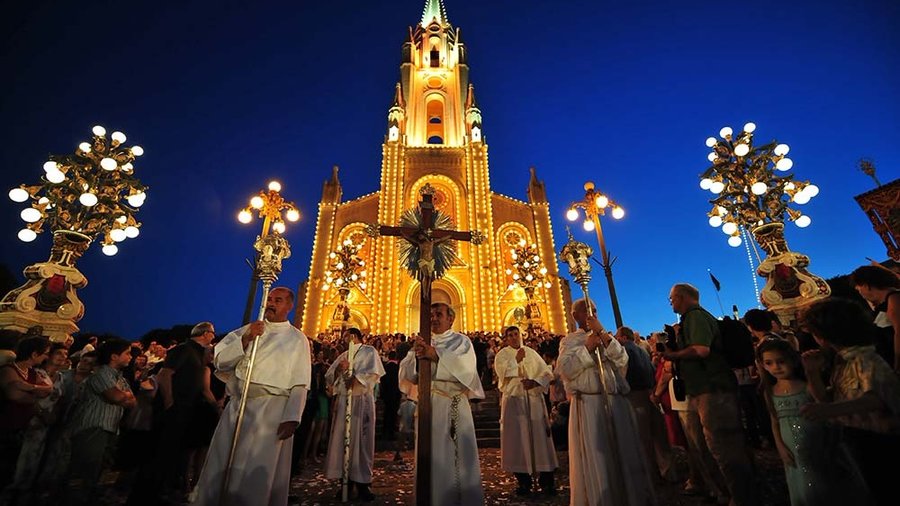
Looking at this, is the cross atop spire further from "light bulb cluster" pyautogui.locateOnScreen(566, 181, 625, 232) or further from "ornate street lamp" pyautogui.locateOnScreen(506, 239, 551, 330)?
"light bulb cluster" pyautogui.locateOnScreen(566, 181, 625, 232)

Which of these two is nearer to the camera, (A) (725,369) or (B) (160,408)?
(A) (725,369)

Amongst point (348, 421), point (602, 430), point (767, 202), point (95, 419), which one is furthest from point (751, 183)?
point (95, 419)

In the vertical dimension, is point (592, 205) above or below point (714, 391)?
above

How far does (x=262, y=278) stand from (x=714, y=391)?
5.00 m

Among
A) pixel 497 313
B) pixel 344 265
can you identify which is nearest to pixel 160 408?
pixel 344 265

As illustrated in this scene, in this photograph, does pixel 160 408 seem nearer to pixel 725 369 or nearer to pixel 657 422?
pixel 725 369

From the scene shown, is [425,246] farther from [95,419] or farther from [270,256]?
[95,419]

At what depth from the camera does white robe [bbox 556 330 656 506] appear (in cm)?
355

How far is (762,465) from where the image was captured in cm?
537

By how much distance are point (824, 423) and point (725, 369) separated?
0.83 m

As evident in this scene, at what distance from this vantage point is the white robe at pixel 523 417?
5027 mm

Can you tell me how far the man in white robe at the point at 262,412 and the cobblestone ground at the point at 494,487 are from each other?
2057 mm

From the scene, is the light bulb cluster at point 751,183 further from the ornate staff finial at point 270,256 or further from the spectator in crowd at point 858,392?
the ornate staff finial at point 270,256

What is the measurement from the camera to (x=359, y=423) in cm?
544
